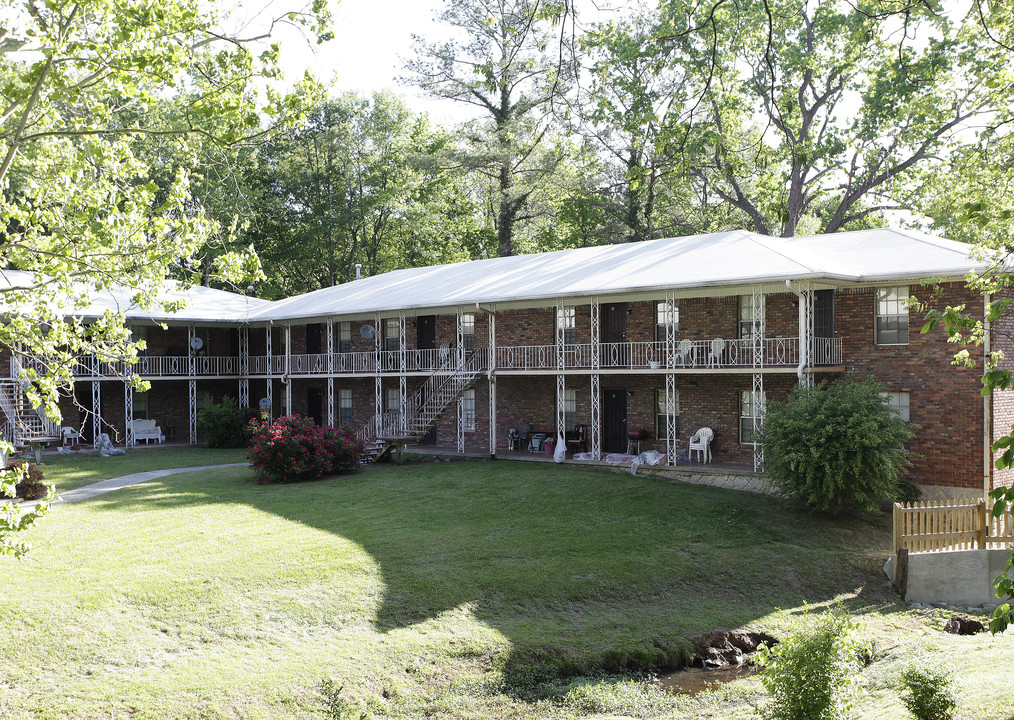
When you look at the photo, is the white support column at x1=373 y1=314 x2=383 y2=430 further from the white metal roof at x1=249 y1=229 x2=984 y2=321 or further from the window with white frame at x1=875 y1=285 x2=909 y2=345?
the window with white frame at x1=875 y1=285 x2=909 y2=345

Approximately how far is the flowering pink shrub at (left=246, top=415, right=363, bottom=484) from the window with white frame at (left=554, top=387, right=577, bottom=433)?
6.37m

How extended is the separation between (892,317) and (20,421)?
2469 centimetres

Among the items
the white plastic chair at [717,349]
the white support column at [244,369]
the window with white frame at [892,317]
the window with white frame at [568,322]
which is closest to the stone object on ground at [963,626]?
the window with white frame at [892,317]

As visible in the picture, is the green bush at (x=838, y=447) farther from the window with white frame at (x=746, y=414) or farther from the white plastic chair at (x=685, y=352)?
the window with white frame at (x=746, y=414)

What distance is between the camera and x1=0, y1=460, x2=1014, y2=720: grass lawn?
9828 mm

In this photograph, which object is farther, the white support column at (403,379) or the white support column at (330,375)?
the white support column at (330,375)

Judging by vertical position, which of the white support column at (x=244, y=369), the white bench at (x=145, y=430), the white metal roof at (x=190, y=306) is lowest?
the white bench at (x=145, y=430)

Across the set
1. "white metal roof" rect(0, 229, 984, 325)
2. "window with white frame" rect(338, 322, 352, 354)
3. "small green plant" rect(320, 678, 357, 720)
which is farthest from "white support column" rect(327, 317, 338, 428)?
"small green plant" rect(320, 678, 357, 720)

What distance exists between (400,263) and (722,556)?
36.8 meters

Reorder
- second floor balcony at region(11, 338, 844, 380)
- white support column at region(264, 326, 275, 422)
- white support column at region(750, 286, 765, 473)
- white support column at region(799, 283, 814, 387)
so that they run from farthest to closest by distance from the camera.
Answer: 1. white support column at region(264, 326, 275, 422)
2. second floor balcony at region(11, 338, 844, 380)
3. white support column at region(750, 286, 765, 473)
4. white support column at region(799, 283, 814, 387)

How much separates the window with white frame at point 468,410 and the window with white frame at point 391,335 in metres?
3.86

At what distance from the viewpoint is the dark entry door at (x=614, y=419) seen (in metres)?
24.9

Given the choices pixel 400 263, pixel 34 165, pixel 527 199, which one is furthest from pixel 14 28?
pixel 400 263

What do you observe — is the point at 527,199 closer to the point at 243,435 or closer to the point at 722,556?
the point at 243,435
